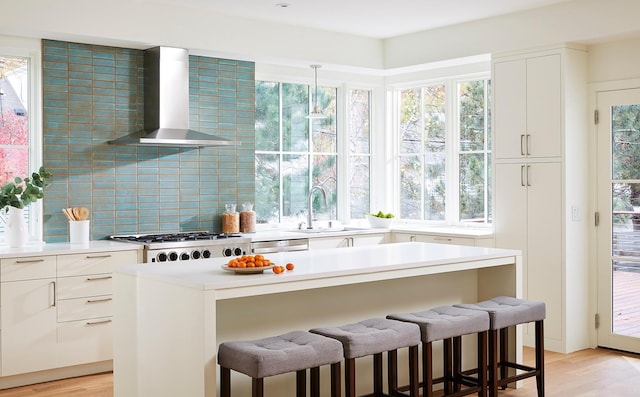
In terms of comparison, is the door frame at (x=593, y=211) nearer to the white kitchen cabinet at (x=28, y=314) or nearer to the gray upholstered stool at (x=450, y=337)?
the gray upholstered stool at (x=450, y=337)

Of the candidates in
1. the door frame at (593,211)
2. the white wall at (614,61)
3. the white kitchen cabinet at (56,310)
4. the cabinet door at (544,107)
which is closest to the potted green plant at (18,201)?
the white kitchen cabinet at (56,310)

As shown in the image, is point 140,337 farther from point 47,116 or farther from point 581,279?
point 581,279

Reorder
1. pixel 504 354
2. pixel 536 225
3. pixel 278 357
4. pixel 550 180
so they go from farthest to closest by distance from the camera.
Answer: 1. pixel 536 225
2. pixel 550 180
3. pixel 504 354
4. pixel 278 357

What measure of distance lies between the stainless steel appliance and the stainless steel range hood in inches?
29.4

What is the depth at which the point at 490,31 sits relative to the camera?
6188 mm

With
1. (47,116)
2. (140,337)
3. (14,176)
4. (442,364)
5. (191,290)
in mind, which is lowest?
(442,364)

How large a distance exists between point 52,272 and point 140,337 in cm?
154

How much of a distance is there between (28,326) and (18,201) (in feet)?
2.93

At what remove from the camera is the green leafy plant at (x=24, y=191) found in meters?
5.12

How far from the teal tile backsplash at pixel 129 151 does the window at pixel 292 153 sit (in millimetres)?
262

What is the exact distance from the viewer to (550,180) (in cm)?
577

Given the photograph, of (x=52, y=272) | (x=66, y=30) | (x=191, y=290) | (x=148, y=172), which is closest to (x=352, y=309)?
(x=191, y=290)

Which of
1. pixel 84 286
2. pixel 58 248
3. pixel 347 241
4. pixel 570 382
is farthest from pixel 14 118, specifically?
pixel 570 382

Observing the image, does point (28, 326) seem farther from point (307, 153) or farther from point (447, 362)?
point (307, 153)
